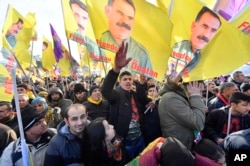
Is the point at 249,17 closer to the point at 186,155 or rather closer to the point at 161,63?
the point at 161,63

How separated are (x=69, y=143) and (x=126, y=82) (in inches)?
45.5

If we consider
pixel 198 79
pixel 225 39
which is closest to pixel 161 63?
pixel 198 79

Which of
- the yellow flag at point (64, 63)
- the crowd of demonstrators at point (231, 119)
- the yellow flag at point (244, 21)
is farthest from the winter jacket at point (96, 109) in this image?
the yellow flag at point (64, 63)

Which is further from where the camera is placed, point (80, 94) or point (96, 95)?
point (80, 94)

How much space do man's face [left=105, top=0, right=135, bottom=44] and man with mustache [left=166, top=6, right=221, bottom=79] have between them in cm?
57

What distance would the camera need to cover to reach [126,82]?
142 inches

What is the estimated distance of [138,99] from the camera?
377cm

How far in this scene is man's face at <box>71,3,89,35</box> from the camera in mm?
5543

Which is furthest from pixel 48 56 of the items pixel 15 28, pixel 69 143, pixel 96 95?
pixel 69 143

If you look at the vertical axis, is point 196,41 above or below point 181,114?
above

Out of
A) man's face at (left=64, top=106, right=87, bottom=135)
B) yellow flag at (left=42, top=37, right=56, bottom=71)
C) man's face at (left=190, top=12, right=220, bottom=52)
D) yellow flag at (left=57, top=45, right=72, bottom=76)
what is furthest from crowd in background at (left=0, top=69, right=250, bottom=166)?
yellow flag at (left=42, top=37, right=56, bottom=71)

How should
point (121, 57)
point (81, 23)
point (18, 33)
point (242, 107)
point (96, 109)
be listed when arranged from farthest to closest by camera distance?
point (18, 33) < point (81, 23) < point (96, 109) < point (242, 107) < point (121, 57)

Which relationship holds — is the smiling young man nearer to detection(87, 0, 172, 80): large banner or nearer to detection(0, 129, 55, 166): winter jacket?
detection(87, 0, 172, 80): large banner

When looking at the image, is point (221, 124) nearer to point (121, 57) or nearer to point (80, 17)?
point (121, 57)
